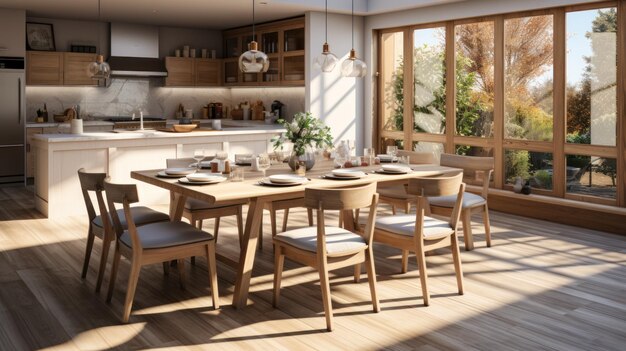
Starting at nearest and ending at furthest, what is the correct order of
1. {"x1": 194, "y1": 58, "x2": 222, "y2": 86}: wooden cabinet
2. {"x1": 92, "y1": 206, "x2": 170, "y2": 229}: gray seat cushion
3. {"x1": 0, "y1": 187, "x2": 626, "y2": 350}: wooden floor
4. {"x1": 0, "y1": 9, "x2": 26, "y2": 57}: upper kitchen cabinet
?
{"x1": 0, "y1": 187, "x2": 626, "y2": 350}: wooden floor < {"x1": 92, "y1": 206, "x2": 170, "y2": 229}: gray seat cushion < {"x1": 0, "y1": 9, "x2": 26, "y2": 57}: upper kitchen cabinet < {"x1": 194, "y1": 58, "x2": 222, "y2": 86}: wooden cabinet

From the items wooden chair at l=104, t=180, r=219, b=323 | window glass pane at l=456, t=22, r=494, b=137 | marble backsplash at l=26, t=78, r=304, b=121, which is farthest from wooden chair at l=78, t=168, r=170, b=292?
marble backsplash at l=26, t=78, r=304, b=121

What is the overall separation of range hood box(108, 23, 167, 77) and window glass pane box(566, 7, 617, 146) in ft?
21.1

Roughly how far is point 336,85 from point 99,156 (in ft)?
11.6

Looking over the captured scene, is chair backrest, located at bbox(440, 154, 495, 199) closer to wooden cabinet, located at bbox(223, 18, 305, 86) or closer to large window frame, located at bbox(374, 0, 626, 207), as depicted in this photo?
large window frame, located at bbox(374, 0, 626, 207)

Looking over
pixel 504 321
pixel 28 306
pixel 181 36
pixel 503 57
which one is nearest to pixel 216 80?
pixel 181 36

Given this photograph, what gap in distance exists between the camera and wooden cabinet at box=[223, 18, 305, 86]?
909cm

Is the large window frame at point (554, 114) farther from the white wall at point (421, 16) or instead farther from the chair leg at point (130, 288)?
the chair leg at point (130, 288)

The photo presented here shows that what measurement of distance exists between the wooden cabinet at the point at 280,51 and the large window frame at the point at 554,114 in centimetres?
133

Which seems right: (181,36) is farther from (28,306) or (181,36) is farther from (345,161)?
(28,306)

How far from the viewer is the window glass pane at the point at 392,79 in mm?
8953

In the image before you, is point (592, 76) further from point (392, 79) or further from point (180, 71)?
point (180, 71)

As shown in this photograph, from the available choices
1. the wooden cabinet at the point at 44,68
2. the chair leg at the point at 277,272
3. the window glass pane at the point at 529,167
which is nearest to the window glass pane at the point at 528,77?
the window glass pane at the point at 529,167

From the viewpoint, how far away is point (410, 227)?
4.23 meters

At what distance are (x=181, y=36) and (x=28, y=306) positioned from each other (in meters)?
7.66
